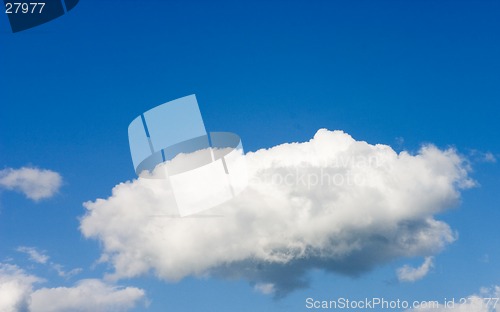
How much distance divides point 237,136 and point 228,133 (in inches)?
96.0

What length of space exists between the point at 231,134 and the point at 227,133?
1027 millimetres

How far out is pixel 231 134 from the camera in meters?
72.8

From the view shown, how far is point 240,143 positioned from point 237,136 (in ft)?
6.29

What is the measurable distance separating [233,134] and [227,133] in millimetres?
1511

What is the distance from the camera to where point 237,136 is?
7206 cm

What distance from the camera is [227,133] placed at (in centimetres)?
7256

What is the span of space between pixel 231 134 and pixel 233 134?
0.64 meters

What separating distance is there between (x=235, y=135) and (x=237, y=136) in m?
0.62

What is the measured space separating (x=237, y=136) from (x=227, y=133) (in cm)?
265

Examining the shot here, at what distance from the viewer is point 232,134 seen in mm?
72688

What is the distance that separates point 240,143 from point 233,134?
280 cm

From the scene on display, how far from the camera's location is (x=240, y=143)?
7262 centimetres

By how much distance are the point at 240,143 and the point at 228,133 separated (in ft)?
12.6
